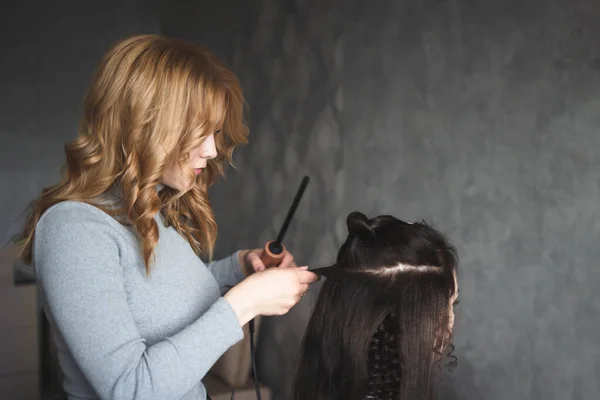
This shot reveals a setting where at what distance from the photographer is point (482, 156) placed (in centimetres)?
183

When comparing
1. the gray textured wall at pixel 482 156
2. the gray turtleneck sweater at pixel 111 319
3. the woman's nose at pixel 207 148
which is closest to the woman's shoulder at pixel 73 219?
the gray turtleneck sweater at pixel 111 319

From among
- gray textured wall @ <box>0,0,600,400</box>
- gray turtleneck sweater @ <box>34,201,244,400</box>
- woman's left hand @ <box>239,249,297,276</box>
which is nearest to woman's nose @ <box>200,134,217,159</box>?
gray turtleneck sweater @ <box>34,201,244,400</box>

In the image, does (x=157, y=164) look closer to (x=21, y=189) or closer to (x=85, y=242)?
(x=85, y=242)

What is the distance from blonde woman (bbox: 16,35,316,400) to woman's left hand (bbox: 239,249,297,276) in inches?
7.5

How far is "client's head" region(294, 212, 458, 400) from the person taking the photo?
125 centimetres

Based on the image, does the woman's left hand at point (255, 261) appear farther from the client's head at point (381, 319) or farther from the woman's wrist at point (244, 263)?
the client's head at point (381, 319)

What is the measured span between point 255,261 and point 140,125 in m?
0.52

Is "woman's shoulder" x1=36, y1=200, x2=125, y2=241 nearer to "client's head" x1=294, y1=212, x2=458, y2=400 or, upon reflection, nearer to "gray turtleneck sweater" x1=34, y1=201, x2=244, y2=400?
"gray turtleneck sweater" x1=34, y1=201, x2=244, y2=400

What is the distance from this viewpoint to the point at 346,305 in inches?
49.9

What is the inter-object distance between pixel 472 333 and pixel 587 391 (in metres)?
0.38

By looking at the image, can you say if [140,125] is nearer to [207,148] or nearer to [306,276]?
[207,148]

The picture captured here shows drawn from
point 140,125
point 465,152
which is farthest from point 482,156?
point 140,125

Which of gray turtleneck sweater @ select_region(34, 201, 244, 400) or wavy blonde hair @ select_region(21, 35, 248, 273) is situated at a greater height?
wavy blonde hair @ select_region(21, 35, 248, 273)

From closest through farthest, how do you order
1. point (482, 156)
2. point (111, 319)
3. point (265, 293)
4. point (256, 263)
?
point (111, 319) < point (265, 293) < point (256, 263) < point (482, 156)
